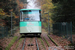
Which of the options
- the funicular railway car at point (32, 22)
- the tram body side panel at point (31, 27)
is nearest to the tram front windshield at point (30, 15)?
the funicular railway car at point (32, 22)

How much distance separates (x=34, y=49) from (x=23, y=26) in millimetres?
7768

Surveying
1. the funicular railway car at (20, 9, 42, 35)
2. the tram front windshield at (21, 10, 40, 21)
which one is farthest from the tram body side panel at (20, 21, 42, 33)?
the tram front windshield at (21, 10, 40, 21)

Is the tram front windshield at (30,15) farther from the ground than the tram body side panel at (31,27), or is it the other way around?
the tram front windshield at (30,15)

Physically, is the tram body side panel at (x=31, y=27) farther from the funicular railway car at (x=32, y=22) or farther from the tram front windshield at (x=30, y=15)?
the tram front windshield at (x=30, y=15)

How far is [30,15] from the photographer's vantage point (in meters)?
17.5

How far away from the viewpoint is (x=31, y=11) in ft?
57.5

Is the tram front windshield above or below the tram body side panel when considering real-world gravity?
above

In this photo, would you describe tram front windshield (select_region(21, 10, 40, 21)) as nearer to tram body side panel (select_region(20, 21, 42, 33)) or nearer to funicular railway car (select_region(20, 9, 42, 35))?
funicular railway car (select_region(20, 9, 42, 35))

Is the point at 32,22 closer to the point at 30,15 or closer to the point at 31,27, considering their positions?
the point at 31,27

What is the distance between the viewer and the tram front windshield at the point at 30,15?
56.9 feet

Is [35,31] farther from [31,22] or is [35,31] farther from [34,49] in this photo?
[34,49]

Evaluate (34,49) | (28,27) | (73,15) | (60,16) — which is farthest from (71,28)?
(28,27)

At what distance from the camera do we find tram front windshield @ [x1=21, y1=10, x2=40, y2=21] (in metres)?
17.4

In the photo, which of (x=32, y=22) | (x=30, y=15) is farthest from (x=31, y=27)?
(x=30, y=15)
